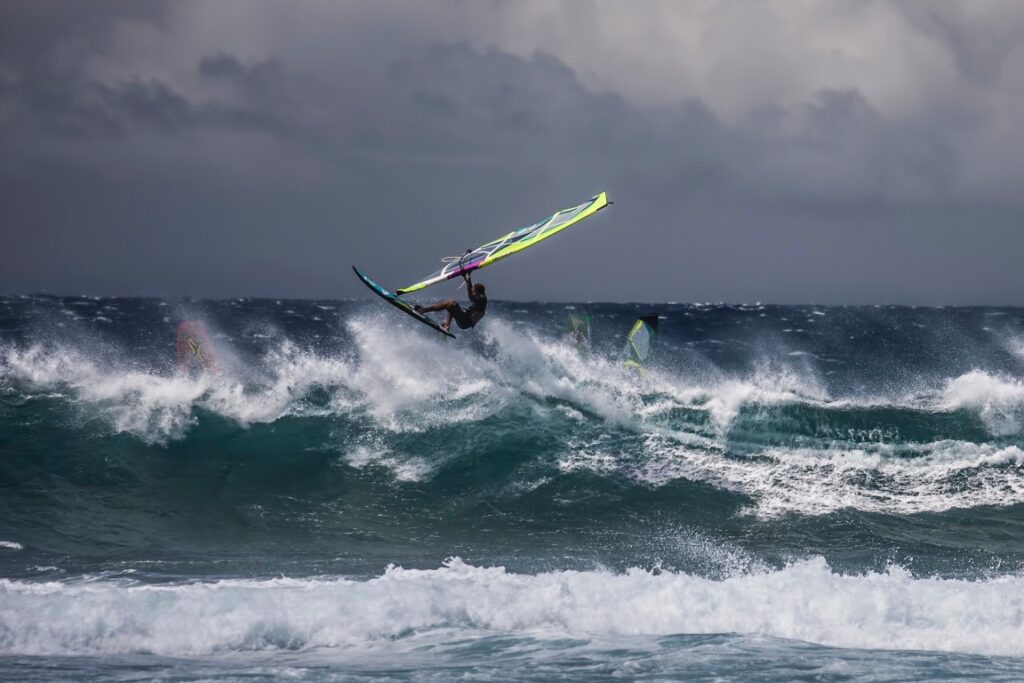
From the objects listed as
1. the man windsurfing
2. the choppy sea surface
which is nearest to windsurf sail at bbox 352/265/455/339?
the man windsurfing

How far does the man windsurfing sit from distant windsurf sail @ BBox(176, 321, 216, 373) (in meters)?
8.55

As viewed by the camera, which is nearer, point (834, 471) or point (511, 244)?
point (511, 244)

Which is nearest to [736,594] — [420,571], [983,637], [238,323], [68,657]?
[983,637]

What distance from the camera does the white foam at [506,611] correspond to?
28.2 ft

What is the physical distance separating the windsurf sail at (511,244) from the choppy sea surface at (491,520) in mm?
3082

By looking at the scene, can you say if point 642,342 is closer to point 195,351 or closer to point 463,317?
point 195,351

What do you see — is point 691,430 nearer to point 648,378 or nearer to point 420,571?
point 648,378

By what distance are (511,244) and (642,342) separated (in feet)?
41.4

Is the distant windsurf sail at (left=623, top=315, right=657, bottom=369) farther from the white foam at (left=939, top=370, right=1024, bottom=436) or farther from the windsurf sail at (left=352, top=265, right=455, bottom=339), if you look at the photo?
the windsurf sail at (left=352, top=265, right=455, bottom=339)

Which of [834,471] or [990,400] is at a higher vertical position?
[990,400]

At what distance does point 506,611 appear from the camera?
363 inches

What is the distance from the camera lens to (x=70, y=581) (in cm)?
1004

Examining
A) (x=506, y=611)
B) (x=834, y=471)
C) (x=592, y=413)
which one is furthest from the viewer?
(x=592, y=413)

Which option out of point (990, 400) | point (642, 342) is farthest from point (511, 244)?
point (642, 342)
